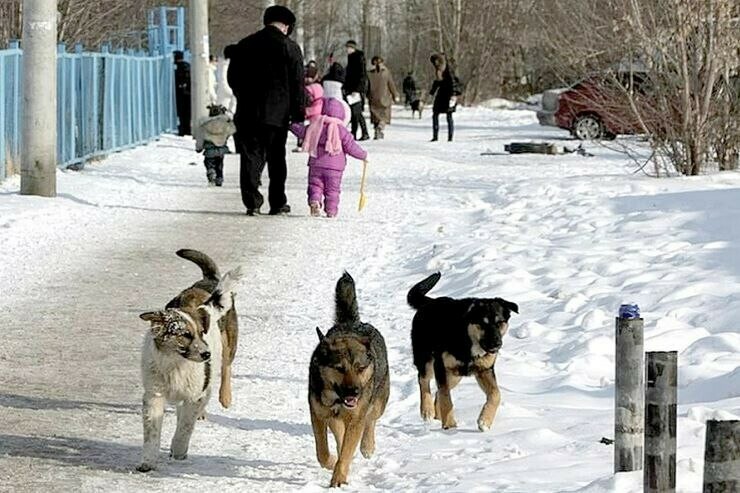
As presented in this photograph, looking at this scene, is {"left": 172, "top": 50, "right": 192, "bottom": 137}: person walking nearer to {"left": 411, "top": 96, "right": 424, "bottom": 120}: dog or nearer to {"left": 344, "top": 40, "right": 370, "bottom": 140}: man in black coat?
{"left": 344, "top": 40, "right": 370, "bottom": 140}: man in black coat

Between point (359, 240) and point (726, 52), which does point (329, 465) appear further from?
point (726, 52)

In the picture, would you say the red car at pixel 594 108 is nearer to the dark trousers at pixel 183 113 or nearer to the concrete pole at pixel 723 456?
the dark trousers at pixel 183 113

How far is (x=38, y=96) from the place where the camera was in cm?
1780

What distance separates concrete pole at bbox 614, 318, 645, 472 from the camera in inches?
227

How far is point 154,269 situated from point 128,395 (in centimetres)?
461

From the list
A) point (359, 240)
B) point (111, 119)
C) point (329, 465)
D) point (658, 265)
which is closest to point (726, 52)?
point (359, 240)

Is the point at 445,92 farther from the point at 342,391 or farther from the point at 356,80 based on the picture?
the point at 342,391

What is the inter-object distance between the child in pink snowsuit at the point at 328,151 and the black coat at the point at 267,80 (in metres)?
0.29

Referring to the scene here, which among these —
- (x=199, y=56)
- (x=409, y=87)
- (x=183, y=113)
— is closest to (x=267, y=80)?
(x=199, y=56)

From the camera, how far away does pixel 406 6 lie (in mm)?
75188

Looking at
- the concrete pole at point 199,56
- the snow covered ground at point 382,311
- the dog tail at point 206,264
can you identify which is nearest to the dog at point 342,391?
the snow covered ground at point 382,311

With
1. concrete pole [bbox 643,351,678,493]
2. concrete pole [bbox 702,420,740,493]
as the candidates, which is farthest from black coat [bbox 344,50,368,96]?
concrete pole [bbox 702,420,740,493]

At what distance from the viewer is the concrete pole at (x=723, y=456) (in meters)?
3.96

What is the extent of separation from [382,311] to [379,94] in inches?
904
